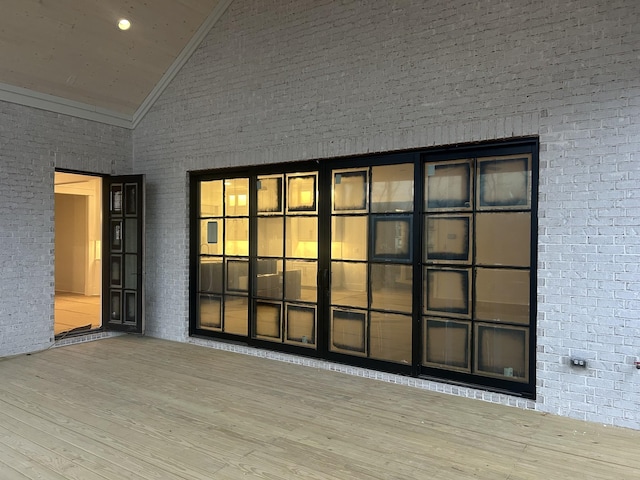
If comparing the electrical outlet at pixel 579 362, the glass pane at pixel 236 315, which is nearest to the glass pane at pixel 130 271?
the glass pane at pixel 236 315

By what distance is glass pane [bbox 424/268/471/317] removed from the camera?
13.8 feet

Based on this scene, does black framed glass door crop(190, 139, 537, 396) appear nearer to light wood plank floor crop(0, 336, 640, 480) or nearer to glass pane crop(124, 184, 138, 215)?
light wood plank floor crop(0, 336, 640, 480)

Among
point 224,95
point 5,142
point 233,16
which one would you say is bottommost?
point 5,142

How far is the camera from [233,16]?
5652 millimetres

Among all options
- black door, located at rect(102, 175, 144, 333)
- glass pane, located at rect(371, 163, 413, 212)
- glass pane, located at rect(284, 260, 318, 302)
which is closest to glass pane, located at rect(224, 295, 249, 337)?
glass pane, located at rect(284, 260, 318, 302)

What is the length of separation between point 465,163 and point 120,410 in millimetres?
3664

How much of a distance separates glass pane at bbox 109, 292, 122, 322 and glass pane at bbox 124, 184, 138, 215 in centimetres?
118

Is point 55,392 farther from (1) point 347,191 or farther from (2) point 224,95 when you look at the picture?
(2) point 224,95

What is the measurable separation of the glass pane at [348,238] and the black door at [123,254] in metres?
2.85

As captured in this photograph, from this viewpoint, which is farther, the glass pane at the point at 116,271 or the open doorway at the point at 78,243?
the open doorway at the point at 78,243

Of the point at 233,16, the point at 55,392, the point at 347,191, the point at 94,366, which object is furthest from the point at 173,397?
the point at 233,16

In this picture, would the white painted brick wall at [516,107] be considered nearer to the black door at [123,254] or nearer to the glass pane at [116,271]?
the black door at [123,254]

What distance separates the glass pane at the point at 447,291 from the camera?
4191mm

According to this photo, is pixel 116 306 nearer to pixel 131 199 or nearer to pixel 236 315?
pixel 131 199
